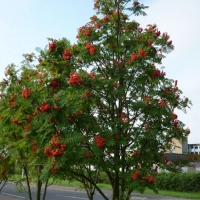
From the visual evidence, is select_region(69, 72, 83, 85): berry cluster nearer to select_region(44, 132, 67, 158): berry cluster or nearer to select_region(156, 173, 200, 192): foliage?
select_region(44, 132, 67, 158): berry cluster

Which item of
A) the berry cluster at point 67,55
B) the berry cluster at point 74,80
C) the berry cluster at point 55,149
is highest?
the berry cluster at point 67,55

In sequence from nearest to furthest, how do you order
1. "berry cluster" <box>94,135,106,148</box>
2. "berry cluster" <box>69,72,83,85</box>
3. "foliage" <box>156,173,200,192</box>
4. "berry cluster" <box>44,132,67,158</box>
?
"berry cluster" <box>44,132,67,158</box>
"berry cluster" <box>94,135,106,148</box>
"berry cluster" <box>69,72,83,85</box>
"foliage" <box>156,173,200,192</box>

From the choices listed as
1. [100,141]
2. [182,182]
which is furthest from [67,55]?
[182,182]

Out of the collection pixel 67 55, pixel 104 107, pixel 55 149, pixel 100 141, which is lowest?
pixel 55 149

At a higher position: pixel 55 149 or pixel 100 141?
pixel 100 141

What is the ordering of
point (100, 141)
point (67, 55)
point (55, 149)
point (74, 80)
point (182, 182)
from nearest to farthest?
1. point (55, 149)
2. point (100, 141)
3. point (74, 80)
4. point (67, 55)
5. point (182, 182)

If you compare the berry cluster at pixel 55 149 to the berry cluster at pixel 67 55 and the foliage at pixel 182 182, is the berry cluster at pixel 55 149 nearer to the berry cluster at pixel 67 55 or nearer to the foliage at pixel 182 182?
the berry cluster at pixel 67 55

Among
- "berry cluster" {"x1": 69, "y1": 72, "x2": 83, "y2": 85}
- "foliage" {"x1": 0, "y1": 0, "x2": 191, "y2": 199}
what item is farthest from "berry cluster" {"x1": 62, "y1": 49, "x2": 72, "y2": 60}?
"berry cluster" {"x1": 69, "y1": 72, "x2": 83, "y2": 85}

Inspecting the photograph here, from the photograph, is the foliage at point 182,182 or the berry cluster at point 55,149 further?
the foliage at point 182,182

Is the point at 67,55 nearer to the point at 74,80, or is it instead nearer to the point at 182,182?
the point at 74,80

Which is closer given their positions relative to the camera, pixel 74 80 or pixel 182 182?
pixel 74 80

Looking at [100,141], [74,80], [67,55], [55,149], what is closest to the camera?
[55,149]

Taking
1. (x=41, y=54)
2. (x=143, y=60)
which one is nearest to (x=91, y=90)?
(x=143, y=60)

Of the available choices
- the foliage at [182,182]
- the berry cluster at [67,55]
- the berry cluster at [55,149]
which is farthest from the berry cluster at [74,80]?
the foliage at [182,182]
